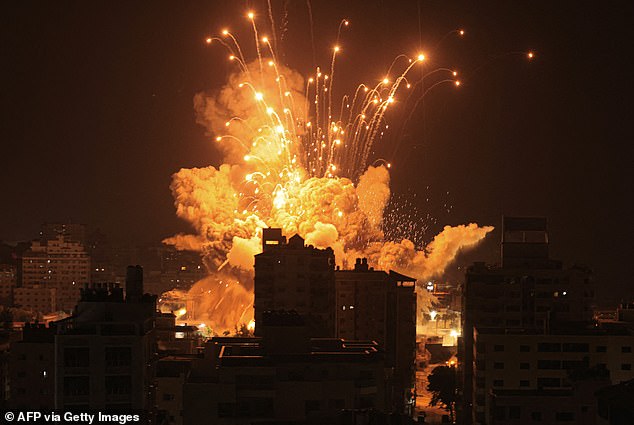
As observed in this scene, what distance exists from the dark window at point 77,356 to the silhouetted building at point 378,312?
25146mm

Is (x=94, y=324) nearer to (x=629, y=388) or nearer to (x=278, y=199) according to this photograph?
(x=629, y=388)

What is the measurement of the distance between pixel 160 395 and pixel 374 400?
8.75 metres

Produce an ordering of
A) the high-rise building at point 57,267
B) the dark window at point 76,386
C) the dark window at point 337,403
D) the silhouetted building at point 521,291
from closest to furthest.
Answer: the dark window at point 76,386
the dark window at point 337,403
the silhouetted building at point 521,291
the high-rise building at point 57,267

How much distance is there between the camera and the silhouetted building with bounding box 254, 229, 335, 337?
43.2 metres

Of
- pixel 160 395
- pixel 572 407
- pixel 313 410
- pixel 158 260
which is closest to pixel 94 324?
pixel 313 410

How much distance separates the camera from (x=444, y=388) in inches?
1706

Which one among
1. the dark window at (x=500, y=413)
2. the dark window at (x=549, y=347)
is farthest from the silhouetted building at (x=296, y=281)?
the dark window at (x=500, y=413)

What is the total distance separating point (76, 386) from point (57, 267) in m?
74.6

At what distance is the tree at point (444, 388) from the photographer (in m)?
42.9

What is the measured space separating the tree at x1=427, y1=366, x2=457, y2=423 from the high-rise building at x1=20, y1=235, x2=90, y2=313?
5169cm

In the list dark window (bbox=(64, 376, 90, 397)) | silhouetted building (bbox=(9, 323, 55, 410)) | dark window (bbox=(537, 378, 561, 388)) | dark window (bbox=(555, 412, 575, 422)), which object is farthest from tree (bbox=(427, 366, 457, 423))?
dark window (bbox=(64, 376, 90, 397))

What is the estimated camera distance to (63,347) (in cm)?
2270

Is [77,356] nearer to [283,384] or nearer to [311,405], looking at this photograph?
[283,384]

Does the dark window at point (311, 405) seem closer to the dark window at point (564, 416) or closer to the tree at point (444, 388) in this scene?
the dark window at point (564, 416)
